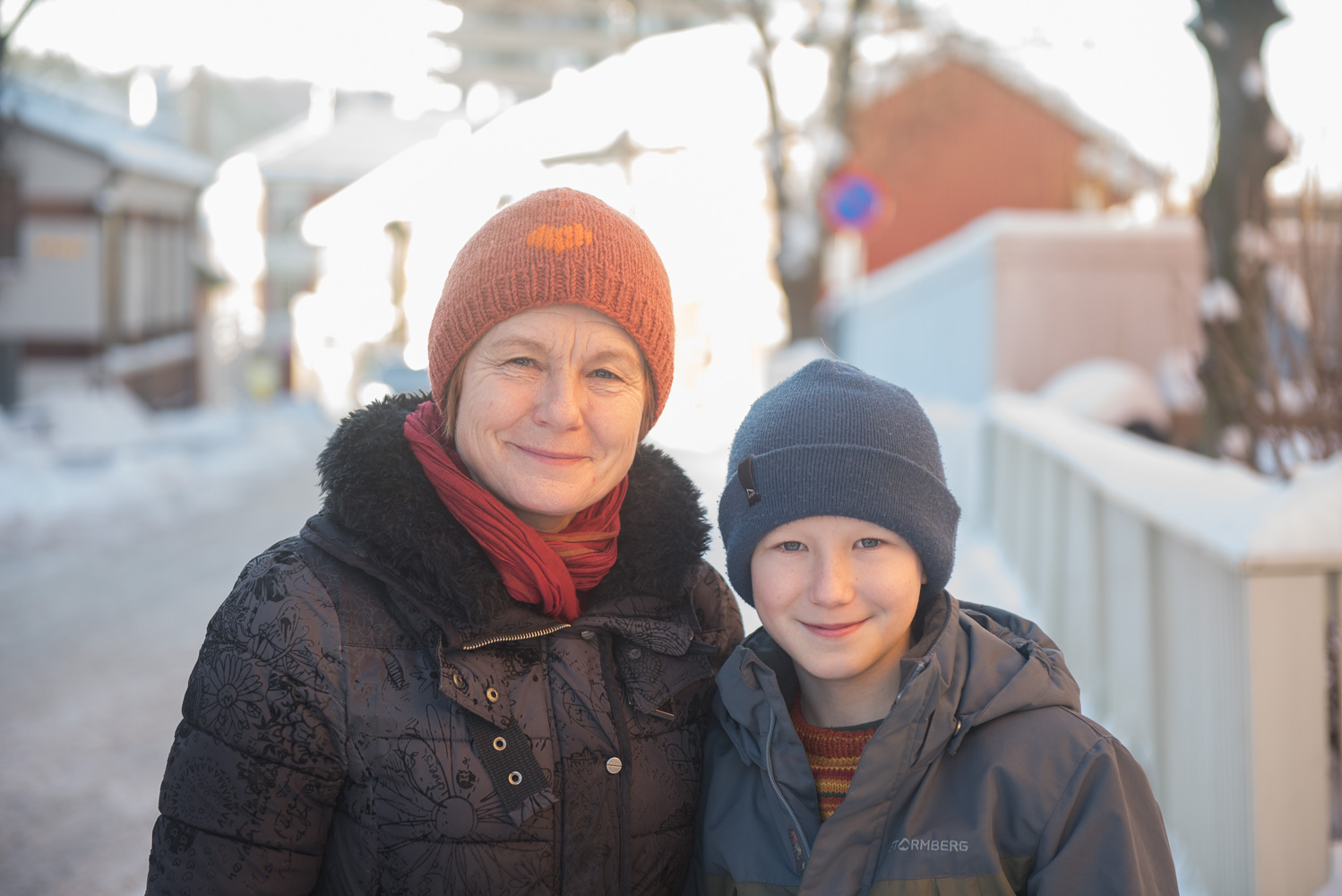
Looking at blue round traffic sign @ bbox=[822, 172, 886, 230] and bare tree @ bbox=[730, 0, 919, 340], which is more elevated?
bare tree @ bbox=[730, 0, 919, 340]

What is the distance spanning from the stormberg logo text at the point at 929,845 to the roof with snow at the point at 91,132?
678 inches

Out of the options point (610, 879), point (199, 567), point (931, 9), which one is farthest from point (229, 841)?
point (931, 9)

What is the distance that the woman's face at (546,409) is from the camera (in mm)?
1897

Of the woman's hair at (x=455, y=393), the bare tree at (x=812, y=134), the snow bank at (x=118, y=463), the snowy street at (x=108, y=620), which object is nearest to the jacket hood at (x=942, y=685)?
the woman's hair at (x=455, y=393)

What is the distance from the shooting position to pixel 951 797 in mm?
1774

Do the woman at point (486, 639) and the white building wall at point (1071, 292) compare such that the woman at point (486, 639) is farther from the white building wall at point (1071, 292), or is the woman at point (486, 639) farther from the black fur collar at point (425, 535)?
the white building wall at point (1071, 292)

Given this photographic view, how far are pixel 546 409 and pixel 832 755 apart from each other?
0.75 metres

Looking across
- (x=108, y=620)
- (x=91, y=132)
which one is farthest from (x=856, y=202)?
(x=91, y=132)

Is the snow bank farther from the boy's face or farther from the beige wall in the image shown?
the boy's face

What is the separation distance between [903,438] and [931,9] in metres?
19.1

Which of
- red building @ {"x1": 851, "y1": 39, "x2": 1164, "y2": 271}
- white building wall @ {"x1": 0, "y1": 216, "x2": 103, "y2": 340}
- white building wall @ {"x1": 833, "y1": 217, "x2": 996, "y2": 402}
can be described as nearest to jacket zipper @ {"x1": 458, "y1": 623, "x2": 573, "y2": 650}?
white building wall @ {"x1": 833, "y1": 217, "x2": 996, "y2": 402}

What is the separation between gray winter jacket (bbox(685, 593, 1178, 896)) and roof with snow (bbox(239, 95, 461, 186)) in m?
38.6

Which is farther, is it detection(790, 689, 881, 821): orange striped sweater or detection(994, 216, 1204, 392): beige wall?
detection(994, 216, 1204, 392): beige wall

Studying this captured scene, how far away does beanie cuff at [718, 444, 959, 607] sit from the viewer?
6.37ft
